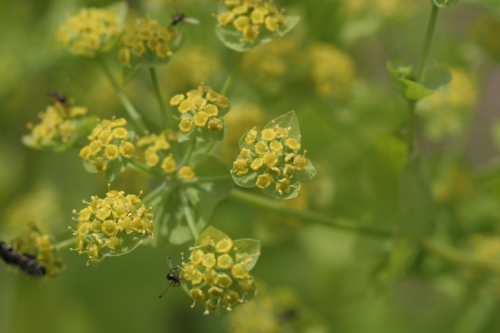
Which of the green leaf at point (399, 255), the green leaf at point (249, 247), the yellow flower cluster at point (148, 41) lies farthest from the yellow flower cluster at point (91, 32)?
the green leaf at point (399, 255)

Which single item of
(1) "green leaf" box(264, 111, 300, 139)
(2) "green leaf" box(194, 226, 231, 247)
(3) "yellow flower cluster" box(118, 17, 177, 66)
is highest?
(3) "yellow flower cluster" box(118, 17, 177, 66)

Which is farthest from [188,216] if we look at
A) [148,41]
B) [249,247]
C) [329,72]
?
[329,72]

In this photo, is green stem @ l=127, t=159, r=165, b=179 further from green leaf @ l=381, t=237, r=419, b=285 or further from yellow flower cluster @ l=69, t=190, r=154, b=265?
green leaf @ l=381, t=237, r=419, b=285

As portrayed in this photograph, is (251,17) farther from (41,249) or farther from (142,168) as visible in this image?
(41,249)

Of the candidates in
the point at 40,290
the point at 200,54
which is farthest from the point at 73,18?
the point at 40,290

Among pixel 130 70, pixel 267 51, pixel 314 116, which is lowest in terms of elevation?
pixel 314 116

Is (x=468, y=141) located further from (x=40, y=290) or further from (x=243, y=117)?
(x=40, y=290)

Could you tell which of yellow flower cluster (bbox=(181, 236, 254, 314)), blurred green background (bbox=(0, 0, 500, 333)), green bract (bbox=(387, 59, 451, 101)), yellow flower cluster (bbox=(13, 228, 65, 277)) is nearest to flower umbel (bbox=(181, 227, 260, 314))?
yellow flower cluster (bbox=(181, 236, 254, 314))

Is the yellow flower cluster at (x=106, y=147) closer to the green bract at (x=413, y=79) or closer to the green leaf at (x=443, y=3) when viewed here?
the green bract at (x=413, y=79)
